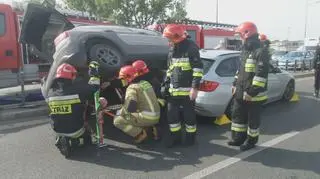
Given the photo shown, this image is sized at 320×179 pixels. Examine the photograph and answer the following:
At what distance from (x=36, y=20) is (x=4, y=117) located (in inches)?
86.4

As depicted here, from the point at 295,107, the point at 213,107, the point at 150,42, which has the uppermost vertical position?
the point at 150,42

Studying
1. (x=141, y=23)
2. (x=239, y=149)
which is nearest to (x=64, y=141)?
(x=239, y=149)

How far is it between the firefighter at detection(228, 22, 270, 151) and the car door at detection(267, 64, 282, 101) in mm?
3122

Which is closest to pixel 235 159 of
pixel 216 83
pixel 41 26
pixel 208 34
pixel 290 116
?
pixel 216 83

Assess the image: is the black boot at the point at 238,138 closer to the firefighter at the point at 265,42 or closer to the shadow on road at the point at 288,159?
the shadow on road at the point at 288,159

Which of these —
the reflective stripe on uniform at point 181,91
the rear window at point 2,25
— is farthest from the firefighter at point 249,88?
the rear window at point 2,25

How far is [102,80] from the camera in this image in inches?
244

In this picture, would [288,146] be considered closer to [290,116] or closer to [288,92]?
[290,116]

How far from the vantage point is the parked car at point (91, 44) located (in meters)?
5.91

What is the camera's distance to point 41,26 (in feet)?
24.3

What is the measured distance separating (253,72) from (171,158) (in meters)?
1.71

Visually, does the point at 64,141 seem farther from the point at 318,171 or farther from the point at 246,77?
the point at 318,171

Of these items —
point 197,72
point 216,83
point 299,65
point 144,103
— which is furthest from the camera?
point 299,65

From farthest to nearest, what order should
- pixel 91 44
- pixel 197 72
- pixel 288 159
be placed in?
1. pixel 91 44
2. pixel 197 72
3. pixel 288 159
